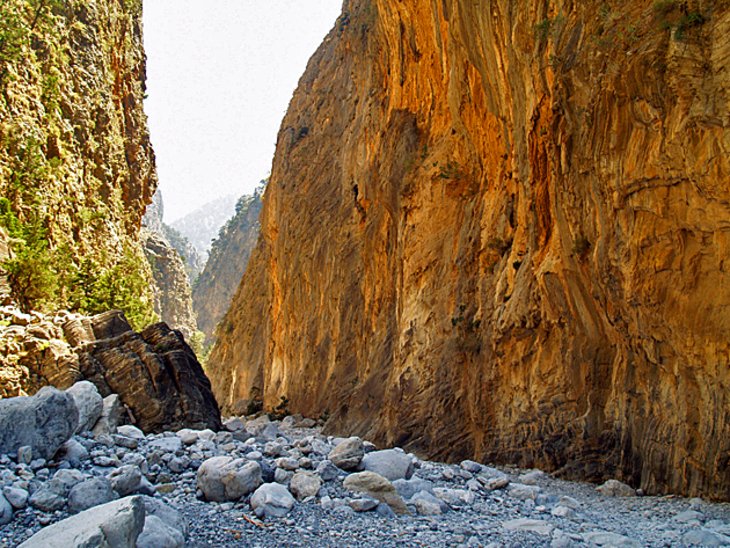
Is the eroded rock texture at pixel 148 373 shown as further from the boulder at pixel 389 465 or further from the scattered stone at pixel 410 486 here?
the scattered stone at pixel 410 486

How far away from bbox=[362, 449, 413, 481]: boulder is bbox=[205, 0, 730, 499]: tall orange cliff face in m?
3.61

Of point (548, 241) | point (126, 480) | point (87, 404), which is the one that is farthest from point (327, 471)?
point (548, 241)

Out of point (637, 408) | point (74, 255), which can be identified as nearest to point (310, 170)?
point (74, 255)

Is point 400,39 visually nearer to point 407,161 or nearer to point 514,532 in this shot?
point 407,161

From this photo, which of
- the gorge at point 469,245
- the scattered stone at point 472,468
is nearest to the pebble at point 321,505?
the gorge at point 469,245

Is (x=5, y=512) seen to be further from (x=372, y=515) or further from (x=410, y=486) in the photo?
(x=410, y=486)

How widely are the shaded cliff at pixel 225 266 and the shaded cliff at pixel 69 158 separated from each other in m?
60.7

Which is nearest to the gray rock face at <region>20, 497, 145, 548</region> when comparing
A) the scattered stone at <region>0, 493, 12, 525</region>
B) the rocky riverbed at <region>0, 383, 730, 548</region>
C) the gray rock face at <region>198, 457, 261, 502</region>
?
the rocky riverbed at <region>0, 383, 730, 548</region>

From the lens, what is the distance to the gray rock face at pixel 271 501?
5094 millimetres

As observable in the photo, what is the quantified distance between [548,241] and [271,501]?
7.94 meters

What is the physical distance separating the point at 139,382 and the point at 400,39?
44.5 ft

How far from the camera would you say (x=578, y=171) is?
9.68 m

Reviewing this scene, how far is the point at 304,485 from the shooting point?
5.73m

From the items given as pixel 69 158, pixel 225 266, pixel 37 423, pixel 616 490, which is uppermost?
pixel 69 158
